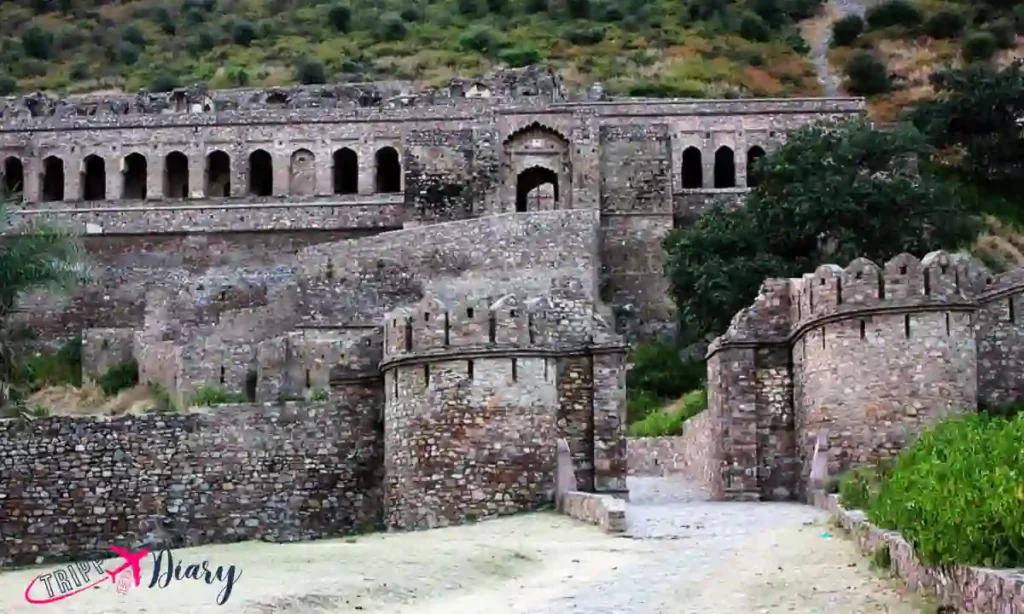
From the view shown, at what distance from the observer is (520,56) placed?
89.9m

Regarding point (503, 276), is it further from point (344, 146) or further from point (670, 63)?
point (670, 63)

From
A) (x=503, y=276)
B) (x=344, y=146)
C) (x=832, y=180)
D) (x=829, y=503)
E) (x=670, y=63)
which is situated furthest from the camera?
(x=670, y=63)

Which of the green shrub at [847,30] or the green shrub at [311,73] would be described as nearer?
the green shrub at [311,73]

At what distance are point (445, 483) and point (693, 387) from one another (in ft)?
61.7

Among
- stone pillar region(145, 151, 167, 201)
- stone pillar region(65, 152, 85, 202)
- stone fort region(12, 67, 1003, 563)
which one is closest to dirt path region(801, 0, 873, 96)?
stone fort region(12, 67, 1003, 563)

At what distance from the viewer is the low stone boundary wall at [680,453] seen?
989 inches

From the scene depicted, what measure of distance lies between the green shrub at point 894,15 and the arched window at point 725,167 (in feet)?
135

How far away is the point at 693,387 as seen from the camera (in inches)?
1500

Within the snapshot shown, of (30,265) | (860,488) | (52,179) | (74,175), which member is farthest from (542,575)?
(52,179)

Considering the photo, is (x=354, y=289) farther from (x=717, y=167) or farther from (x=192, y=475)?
(x=192, y=475)

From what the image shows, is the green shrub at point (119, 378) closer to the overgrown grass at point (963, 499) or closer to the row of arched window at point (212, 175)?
the row of arched window at point (212, 175)

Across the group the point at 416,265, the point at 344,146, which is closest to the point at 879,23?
the point at 344,146

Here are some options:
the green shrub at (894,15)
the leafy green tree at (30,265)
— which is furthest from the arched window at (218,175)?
the green shrub at (894,15)

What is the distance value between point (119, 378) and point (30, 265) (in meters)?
14.7
